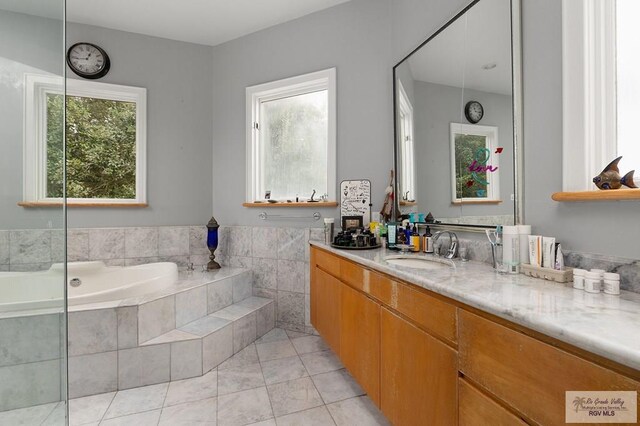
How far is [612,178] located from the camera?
0.92 metres

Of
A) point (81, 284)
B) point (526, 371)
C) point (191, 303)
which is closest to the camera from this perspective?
point (526, 371)

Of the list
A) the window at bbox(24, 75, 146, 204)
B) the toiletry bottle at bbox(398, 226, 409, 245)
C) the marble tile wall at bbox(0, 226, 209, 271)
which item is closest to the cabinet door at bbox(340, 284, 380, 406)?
the toiletry bottle at bbox(398, 226, 409, 245)

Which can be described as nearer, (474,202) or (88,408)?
(474,202)

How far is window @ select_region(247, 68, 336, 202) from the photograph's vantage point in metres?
2.66

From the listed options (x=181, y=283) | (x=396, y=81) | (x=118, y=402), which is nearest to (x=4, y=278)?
(x=118, y=402)

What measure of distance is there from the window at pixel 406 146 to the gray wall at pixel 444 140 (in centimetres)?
6

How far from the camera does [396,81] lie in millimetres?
2264

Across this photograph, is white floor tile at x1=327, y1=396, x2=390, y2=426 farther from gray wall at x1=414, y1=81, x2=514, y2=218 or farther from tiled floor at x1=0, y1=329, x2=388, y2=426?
gray wall at x1=414, y1=81, x2=514, y2=218

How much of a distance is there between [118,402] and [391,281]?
1800mm

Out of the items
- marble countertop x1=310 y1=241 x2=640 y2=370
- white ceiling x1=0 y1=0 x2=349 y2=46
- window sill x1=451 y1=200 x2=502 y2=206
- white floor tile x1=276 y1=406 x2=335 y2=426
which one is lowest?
white floor tile x1=276 y1=406 x2=335 y2=426

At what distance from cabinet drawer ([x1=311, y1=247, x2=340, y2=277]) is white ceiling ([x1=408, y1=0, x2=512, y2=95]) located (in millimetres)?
1291

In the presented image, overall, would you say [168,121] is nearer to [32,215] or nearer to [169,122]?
[169,122]

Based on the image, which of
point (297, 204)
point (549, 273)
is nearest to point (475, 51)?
point (549, 273)

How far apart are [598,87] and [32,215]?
2.12 meters
